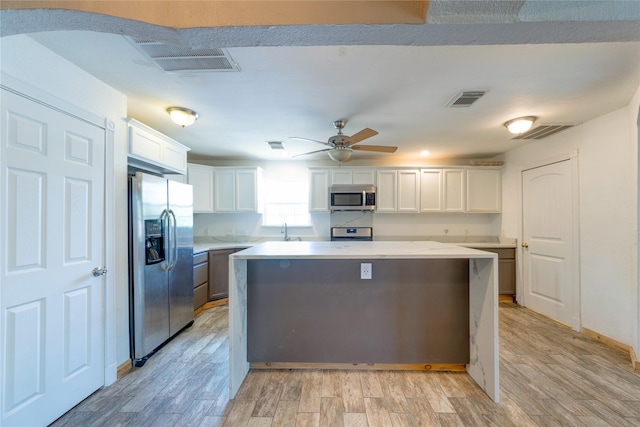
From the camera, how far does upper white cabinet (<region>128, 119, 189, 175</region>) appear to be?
2.34 meters

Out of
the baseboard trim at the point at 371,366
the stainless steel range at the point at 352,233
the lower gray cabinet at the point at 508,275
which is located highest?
the stainless steel range at the point at 352,233

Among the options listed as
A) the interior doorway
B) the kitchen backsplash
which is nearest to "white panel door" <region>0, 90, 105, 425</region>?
the kitchen backsplash

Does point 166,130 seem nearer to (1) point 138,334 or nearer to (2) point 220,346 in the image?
(1) point 138,334

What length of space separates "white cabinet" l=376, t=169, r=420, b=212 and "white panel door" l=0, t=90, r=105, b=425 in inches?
146

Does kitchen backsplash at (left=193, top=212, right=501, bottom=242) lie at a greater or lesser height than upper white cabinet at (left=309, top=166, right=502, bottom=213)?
lesser

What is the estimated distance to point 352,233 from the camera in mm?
4707

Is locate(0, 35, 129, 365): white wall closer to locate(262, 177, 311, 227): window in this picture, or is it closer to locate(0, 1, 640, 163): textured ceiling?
locate(0, 1, 640, 163): textured ceiling

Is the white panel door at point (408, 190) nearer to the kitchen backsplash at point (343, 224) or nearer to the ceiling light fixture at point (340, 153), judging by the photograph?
the kitchen backsplash at point (343, 224)

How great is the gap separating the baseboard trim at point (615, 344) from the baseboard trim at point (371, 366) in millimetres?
1441

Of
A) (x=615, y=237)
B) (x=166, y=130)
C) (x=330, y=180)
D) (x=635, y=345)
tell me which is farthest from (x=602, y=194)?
(x=166, y=130)

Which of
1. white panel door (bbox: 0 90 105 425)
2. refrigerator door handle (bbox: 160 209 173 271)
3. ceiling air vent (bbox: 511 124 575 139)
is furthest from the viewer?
ceiling air vent (bbox: 511 124 575 139)

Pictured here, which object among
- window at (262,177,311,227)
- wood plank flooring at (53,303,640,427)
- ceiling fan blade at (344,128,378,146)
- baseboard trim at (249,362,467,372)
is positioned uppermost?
ceiling fan blade at (344,128,378,146)

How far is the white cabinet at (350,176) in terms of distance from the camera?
14.7 ft

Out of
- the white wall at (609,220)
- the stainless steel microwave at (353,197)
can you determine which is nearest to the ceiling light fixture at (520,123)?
the white wall at (609,220)
